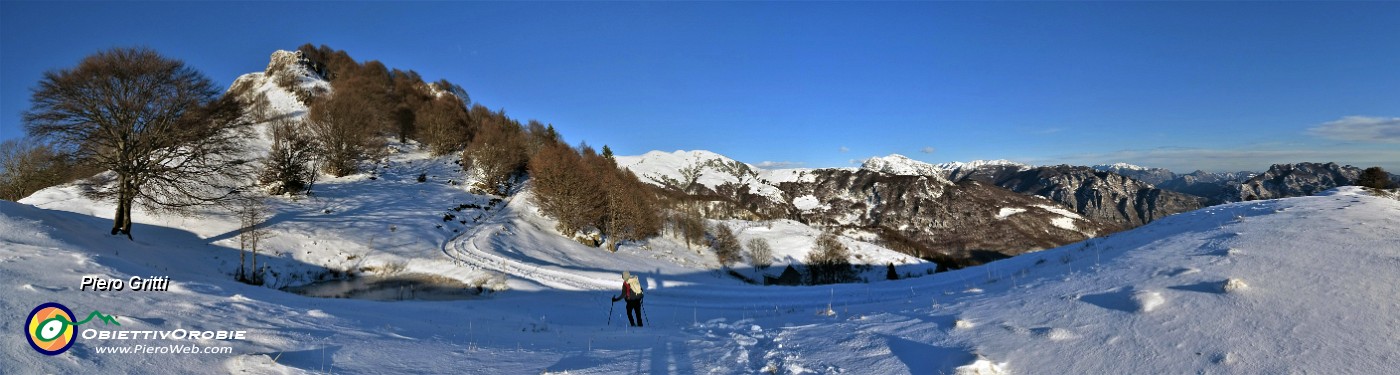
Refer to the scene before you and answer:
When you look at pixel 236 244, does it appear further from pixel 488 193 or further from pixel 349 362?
pixel 349 362

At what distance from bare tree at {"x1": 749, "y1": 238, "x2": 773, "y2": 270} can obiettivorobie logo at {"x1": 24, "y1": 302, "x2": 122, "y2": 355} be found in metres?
70.3

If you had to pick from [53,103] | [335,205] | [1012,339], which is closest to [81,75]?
[53,103]

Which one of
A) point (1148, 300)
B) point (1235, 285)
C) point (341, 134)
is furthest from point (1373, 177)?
point (341, 134)

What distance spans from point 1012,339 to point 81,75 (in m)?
→ 34.0

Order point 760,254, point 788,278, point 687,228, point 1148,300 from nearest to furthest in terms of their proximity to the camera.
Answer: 1. point 1148,300
2. point 788,278
3. point 687,228
4. point 760,254

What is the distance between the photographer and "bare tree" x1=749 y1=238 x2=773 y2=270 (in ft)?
249

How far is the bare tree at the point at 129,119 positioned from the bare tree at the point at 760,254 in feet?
201

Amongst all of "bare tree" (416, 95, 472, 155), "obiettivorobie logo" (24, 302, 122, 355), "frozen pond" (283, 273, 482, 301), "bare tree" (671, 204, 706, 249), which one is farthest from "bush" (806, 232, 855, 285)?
"obiettivorobie logo" (24, 302, 122, 355)

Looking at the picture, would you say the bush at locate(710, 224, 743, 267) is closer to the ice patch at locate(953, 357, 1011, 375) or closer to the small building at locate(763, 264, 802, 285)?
the small building at locate(763, 264, 802, 285)

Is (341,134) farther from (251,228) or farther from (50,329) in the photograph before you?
(50,329)

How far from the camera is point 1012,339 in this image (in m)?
7.68

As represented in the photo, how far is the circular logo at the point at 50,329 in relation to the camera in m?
6.14

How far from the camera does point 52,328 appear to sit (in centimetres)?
654

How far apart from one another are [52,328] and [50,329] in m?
0.05
